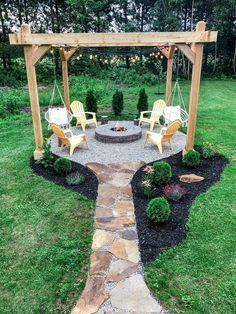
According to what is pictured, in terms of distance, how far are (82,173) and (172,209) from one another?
2.10m

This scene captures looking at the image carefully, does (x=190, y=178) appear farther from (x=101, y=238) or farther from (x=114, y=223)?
(x=101, y=238)

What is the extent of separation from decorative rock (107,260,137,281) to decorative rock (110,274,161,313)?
0.08 meters

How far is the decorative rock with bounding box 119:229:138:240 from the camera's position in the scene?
4.01 meters

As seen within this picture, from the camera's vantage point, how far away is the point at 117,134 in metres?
7.78

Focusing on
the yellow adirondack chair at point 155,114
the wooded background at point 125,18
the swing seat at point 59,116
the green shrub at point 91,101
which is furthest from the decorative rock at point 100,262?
the wooded background at point 125,18

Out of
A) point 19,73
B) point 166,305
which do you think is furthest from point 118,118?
point 19,73

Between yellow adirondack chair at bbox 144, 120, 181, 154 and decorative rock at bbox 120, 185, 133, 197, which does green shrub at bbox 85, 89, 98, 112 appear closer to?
yellow adirondack chair at bbox 144, 120, 181, 154

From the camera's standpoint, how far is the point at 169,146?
7.42 m

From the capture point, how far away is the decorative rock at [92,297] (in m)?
2.91

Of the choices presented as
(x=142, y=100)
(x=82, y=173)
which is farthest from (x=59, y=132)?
(x=142, y=100)

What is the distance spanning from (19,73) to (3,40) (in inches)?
134

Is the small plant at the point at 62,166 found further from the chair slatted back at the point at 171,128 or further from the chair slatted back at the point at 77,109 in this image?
the chair slatted back at the point at 77,109

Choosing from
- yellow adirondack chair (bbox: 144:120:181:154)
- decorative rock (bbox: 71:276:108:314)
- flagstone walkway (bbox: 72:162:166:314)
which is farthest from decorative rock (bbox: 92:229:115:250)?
yellow adirondack chair (bbox: 144:120:181:154)

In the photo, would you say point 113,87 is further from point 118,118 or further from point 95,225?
point 95,225
